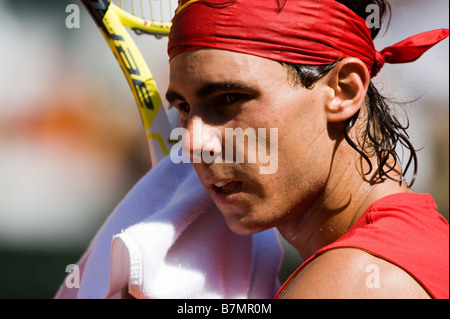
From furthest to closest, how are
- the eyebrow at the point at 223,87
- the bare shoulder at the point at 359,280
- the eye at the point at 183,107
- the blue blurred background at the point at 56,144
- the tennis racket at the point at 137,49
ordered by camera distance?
the blue blurred background at the point at 56,144, the tennis racket at the point at 137,49, the eye at the point at 183,107, the eyebrow at the point at 223,87, the bare shoulder at the point at 359,280

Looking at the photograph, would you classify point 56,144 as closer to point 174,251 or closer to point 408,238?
point 174,251

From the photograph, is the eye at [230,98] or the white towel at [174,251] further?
the white towel at [174,251]

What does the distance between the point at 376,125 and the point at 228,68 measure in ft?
1.32

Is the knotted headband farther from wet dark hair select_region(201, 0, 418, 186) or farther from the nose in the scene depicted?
the nose

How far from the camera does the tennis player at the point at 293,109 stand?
1097mm

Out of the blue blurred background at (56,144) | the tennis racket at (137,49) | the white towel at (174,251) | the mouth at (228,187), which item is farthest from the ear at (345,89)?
the blue blurred background at (56,144)

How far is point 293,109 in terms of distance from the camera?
111 cm

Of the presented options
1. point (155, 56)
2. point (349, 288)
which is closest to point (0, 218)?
point (155, 56)

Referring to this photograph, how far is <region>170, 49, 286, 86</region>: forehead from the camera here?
42.8 inches

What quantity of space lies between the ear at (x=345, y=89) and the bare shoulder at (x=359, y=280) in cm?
33

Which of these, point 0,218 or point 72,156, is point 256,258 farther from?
point 0,218

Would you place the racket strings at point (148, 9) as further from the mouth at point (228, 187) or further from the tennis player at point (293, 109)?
the mouth at point (228, 187)
